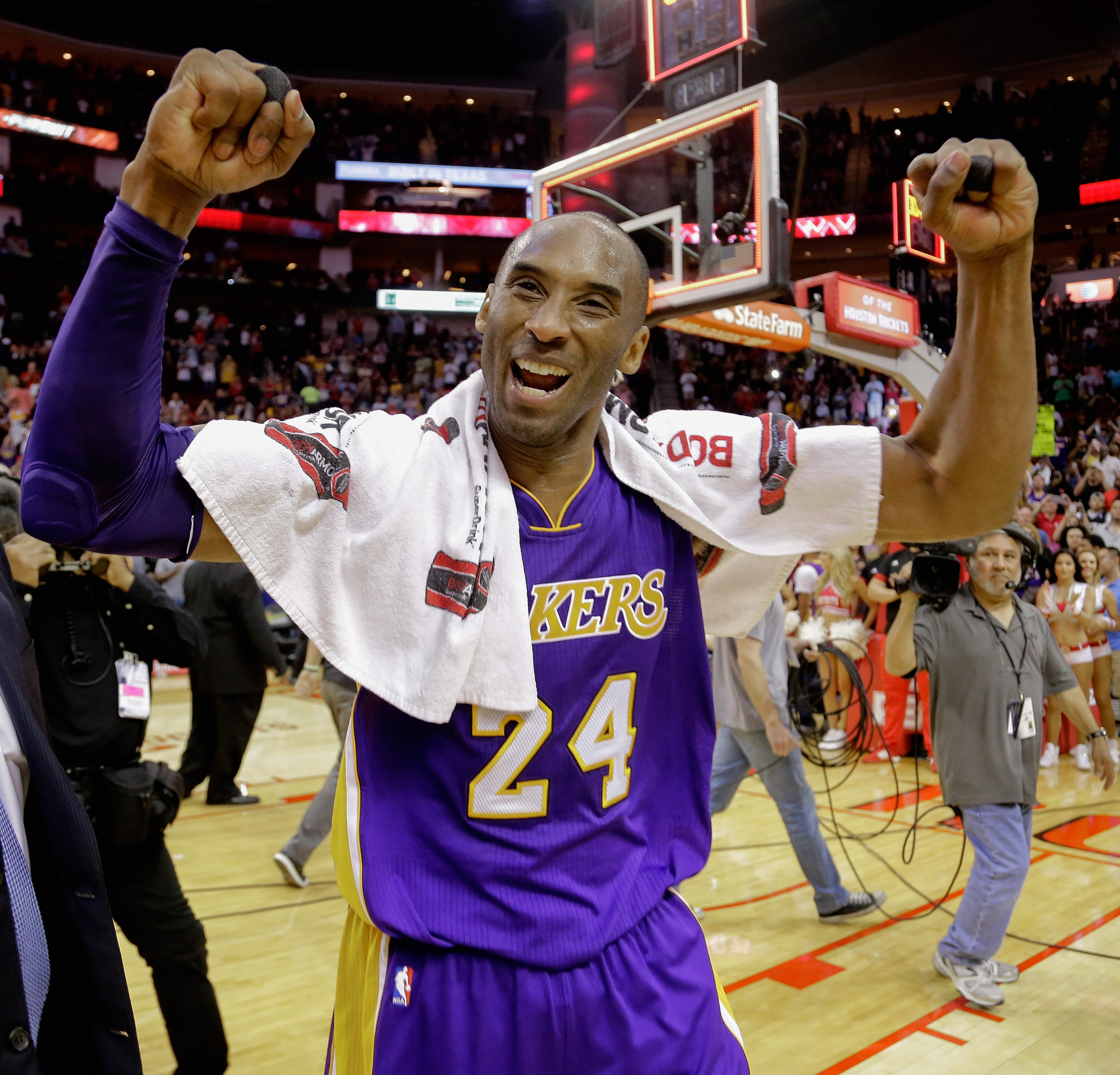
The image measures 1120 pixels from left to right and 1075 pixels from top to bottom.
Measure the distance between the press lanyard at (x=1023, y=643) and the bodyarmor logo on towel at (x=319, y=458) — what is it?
3688 millimetres

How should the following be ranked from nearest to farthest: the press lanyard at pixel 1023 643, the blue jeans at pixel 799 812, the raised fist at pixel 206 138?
the raised fist at pixel 206 138 < the press lanyard at pixel 1023 643 < the blue jeans at pixel 799 812

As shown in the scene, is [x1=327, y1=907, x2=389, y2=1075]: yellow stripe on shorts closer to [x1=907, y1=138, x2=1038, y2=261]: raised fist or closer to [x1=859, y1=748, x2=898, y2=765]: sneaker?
[x1=907, y1=138, x2=1038, y2=261]: raised fist

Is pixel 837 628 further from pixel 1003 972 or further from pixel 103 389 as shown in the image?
pixel 103 389

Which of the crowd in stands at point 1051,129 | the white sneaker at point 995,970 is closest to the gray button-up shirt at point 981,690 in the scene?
the white sneaker at point 995,970

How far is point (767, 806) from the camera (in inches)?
284

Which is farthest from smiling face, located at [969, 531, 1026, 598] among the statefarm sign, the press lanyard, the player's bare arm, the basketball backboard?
the statefarm sign

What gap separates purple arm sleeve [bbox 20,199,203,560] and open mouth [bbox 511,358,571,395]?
1.82 feet

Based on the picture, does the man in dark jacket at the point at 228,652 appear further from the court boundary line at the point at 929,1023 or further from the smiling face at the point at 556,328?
the smiling face at the point at 556,328

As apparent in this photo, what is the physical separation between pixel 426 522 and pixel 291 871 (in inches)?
178

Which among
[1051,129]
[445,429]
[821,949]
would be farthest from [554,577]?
[1051,129]

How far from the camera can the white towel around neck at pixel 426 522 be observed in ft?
4.46

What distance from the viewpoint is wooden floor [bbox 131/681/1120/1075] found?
12.0 feet

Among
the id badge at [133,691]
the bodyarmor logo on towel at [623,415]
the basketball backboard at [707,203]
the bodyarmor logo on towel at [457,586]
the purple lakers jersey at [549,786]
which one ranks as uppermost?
the basketball backboard at [707,203]

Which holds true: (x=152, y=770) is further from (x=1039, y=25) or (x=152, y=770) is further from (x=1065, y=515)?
(x=1039, y=25)
